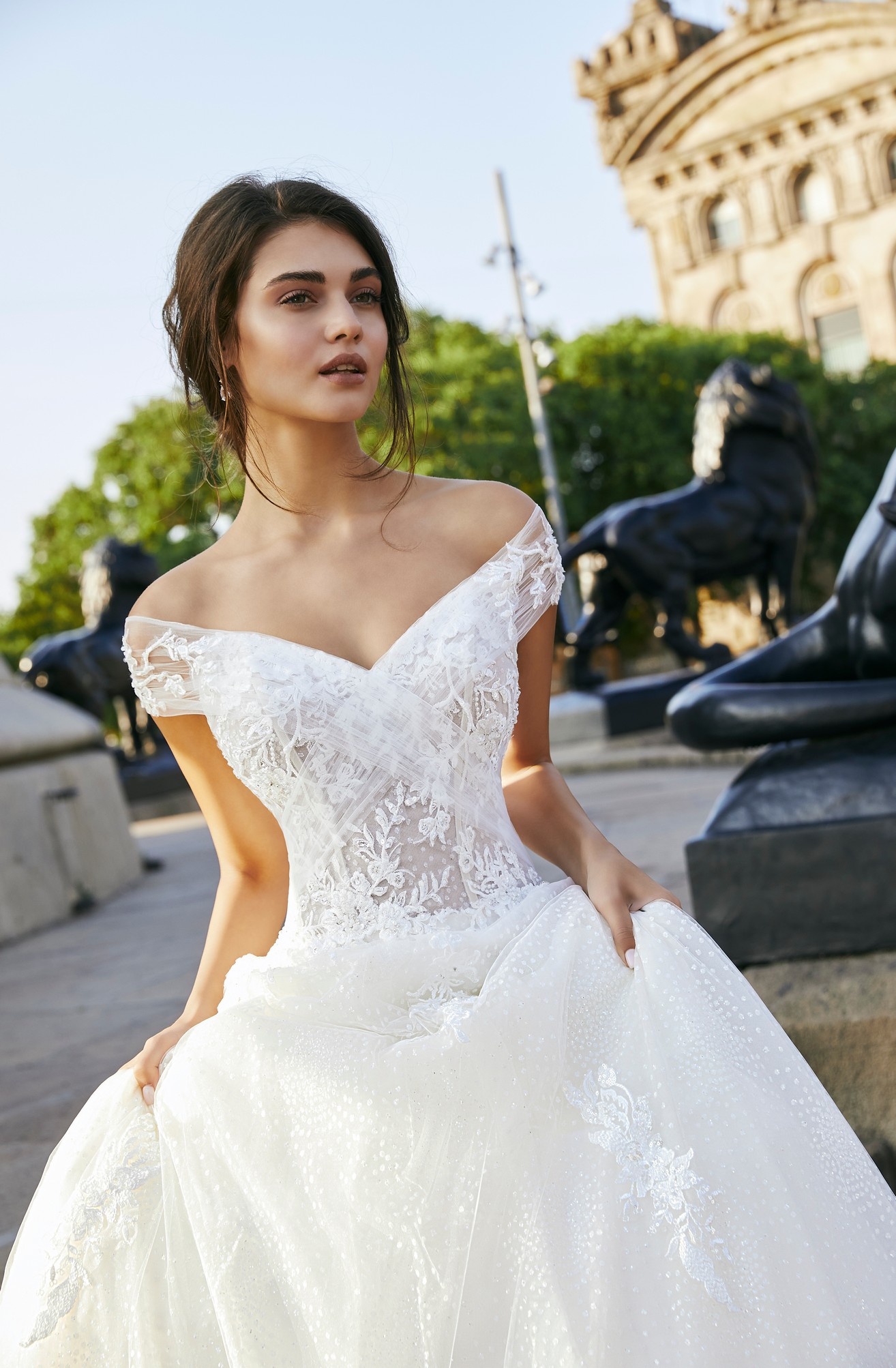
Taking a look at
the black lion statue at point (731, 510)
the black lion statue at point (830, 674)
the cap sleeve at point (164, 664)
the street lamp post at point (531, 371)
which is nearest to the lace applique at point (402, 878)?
the cap sleeve at point (164, 664)

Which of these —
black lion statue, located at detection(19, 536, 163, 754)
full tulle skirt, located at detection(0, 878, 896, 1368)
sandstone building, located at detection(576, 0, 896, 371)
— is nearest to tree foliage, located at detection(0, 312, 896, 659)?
sandstone building, located at detection(576, 0, 896, 371)

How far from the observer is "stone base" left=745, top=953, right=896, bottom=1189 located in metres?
2.46

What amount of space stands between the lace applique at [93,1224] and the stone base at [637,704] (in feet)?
29.8

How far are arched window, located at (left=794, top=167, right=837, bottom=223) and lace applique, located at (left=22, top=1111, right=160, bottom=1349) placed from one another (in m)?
41.1

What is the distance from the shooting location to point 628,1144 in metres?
1.36

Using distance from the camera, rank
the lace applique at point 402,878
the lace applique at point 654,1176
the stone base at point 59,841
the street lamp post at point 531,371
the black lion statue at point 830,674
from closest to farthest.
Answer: the lace applique at point 654,1176, the lace applique at point 402,878, the black lion statue at point 830,674, the stone base at point 59,841, the street lamp post at point 531,371

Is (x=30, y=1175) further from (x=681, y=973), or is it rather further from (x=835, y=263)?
(x=835, y=263)

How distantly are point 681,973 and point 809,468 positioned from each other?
30.0 ft

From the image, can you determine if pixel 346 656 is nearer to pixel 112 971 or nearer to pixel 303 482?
pixel 303 482

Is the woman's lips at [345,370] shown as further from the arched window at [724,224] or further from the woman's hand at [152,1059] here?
the arched window at [724,224]

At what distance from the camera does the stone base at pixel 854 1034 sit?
2461 millimetres

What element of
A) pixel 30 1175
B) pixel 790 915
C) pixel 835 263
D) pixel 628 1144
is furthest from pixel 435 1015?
pixel 835 263

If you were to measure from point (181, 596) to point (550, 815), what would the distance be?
2.10 ft

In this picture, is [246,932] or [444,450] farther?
[444,450]
